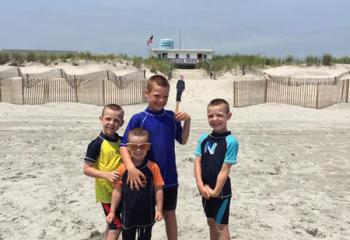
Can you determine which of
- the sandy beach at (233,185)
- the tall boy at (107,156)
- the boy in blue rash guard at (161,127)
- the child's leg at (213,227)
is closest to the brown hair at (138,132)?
the boy in blue rash guard at (161,127)

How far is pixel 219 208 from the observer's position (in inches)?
141

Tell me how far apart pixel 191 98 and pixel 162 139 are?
71.1ft

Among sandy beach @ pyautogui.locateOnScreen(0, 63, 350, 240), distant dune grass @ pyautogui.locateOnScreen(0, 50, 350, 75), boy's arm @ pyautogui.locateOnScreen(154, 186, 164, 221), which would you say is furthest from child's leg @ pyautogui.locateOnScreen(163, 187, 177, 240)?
distant dune grass @ pyautogui.locateOnScreen(0, 50, 350, 75)

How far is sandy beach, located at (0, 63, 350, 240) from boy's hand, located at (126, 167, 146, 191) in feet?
5.24

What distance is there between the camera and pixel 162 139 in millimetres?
3502

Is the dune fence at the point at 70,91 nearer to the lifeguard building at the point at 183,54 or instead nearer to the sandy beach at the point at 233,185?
the sandy beach at the point at 233,185

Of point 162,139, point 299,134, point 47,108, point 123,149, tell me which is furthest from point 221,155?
point 47,108

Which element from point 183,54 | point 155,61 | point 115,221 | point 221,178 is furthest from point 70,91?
point 183,54

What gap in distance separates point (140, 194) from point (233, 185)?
3701 mm

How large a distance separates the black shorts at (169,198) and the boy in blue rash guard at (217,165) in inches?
8.6

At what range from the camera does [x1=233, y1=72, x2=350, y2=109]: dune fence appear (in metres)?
21.8

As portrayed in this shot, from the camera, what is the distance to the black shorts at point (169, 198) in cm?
357

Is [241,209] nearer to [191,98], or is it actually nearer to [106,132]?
[106,132]

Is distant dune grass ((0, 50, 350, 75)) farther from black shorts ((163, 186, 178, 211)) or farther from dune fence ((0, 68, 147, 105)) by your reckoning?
black shorts ((163, 186, 178, 211))
